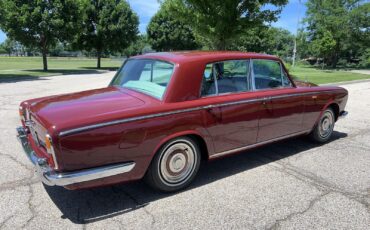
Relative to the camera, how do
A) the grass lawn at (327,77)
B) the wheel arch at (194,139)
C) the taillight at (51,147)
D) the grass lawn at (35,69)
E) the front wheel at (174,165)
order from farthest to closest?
the grass lawn at (35,69) → the grass lawn at (327,77) → the front wheel at (174,165) → the wheel arch at (194,139) → the taillight at (51,147)

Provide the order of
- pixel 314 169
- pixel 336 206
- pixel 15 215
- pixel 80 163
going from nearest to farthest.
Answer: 1. pixel 80 163
2. pixel 15 215
3. pixel 336 206
4. pixel 314 169

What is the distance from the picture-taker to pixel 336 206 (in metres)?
3.39

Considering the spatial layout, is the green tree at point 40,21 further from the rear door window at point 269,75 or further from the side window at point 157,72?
the rear door window at point 269,75

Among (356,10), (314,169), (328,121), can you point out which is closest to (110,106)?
(314,169)

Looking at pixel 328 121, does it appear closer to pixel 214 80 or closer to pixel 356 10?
pixel 214 80

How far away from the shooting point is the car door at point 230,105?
3.77 meters

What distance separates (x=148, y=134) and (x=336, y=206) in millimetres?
2185

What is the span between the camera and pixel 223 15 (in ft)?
43.3

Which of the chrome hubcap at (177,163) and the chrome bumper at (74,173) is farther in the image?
the chrome hubcap at (177,163)

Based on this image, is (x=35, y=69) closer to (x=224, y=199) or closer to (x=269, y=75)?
(x=269, y=75)

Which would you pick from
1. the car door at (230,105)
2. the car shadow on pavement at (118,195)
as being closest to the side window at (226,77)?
the car door at (230,105)

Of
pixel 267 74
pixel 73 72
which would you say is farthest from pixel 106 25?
pixel 267 74

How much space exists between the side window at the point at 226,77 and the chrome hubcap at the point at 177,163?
0.71 metres

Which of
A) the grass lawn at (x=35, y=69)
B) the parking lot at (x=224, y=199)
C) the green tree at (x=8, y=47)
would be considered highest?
the green tree at (x=8, y=47)
